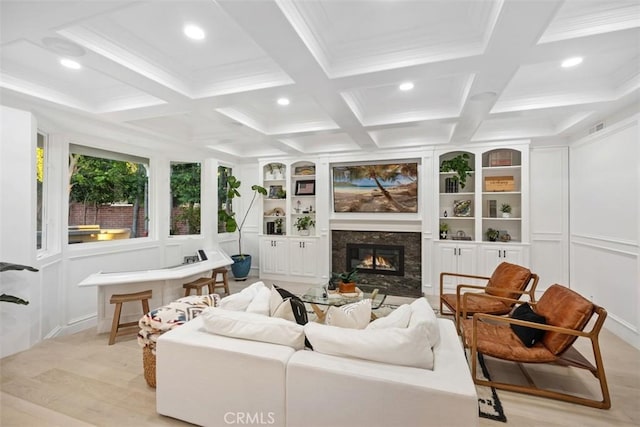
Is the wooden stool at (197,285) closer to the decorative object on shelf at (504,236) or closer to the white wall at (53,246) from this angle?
the white wall at (53,246)

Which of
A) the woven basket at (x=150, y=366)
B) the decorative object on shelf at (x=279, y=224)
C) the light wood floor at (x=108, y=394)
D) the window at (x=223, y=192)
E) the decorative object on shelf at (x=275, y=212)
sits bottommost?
the light wood floor at (x=108, y=394)

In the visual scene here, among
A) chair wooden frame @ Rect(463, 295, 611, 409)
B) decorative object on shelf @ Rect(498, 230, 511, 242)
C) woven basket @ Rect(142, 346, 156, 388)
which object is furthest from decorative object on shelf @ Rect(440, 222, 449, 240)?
woven basket @ Rect(142, 346, 156, 388)

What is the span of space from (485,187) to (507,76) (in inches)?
114

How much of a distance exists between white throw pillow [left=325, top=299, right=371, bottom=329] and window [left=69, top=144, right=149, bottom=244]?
377 cm

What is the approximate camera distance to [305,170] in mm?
6082

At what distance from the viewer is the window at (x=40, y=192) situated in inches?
133

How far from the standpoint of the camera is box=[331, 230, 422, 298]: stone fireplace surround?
5340 mm

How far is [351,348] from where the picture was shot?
5.67ft

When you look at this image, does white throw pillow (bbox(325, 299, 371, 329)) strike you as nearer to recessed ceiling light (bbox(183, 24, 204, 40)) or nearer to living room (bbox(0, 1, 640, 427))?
living room (bbox(0, 1, 640, 427))

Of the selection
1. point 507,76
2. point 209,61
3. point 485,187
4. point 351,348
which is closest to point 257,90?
point 209,61

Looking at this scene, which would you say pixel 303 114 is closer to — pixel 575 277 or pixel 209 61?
pixel 209 61

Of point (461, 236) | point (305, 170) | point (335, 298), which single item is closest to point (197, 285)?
point (335, 298)

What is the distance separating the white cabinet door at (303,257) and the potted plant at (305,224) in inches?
8.5

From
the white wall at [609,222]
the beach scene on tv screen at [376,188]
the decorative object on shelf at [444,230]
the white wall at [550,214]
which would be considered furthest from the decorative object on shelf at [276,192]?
the white wall at [609,222]
